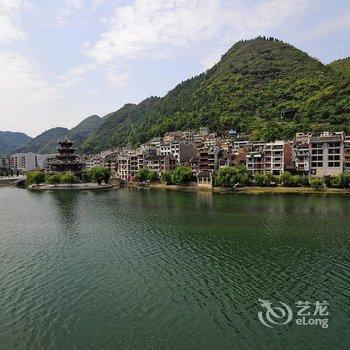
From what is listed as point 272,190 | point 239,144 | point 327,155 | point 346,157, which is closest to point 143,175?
point 239,144

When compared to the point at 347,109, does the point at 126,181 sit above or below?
below

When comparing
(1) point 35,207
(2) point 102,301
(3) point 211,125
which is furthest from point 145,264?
(3) point 211,125

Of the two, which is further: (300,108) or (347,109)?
(300,108)

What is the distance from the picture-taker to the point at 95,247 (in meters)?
36.9

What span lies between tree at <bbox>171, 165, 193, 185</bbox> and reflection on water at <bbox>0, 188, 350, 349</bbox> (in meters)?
40.5

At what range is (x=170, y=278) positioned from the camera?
90.5 feet

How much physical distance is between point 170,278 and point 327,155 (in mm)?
65181

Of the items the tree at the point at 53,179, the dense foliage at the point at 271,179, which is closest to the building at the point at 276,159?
the dense foliage at the point at 271,179

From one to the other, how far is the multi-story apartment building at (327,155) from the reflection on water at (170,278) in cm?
3079

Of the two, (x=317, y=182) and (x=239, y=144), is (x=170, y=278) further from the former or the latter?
(x=239, y=144)

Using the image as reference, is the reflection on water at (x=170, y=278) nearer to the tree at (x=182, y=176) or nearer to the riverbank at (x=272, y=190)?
the riverbank at (x=272, y=190)

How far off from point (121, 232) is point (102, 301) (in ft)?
65.2

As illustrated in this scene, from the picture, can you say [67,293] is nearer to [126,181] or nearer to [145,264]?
[145,264]

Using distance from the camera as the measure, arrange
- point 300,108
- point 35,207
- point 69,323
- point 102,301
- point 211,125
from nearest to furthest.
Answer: point 69,323 → point 102,301 → point 35,207 → point 300,108 → point 211,125
